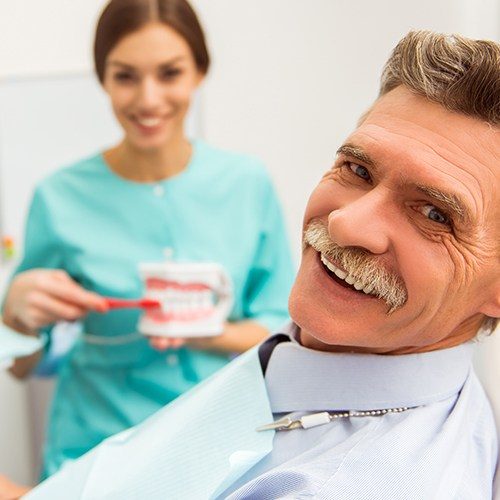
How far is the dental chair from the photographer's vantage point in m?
1.07

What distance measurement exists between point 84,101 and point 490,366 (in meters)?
1.57

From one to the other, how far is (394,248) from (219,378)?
1.15ft

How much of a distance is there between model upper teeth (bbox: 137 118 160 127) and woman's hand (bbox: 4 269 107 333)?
0.34 metres

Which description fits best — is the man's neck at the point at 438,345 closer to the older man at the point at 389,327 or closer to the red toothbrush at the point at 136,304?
the older man at the point at 389,327

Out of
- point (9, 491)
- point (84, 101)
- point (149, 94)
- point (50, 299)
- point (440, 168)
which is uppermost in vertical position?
point (440, 168)

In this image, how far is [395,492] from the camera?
2.74 ft

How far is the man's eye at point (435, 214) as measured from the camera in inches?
34.6

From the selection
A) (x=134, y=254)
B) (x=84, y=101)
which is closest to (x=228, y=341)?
(x=134, y=254)

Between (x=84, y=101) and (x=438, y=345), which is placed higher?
(x=438, y=345)

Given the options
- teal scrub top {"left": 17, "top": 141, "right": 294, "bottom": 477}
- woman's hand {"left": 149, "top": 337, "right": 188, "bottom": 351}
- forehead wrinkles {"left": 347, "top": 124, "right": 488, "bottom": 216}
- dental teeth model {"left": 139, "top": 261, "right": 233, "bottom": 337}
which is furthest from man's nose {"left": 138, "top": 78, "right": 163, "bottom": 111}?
forehead wrinkles {"left": 347, "top": 124, "right": 488, "bottom": 216}

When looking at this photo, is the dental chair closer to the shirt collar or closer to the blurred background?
the shirt collar

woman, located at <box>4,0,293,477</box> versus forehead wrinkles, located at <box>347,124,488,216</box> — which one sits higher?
forehead wrinkles, located at <box>347,124,488,216</box>

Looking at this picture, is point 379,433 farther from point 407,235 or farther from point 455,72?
point 455,72

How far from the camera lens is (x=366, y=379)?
96 cm
